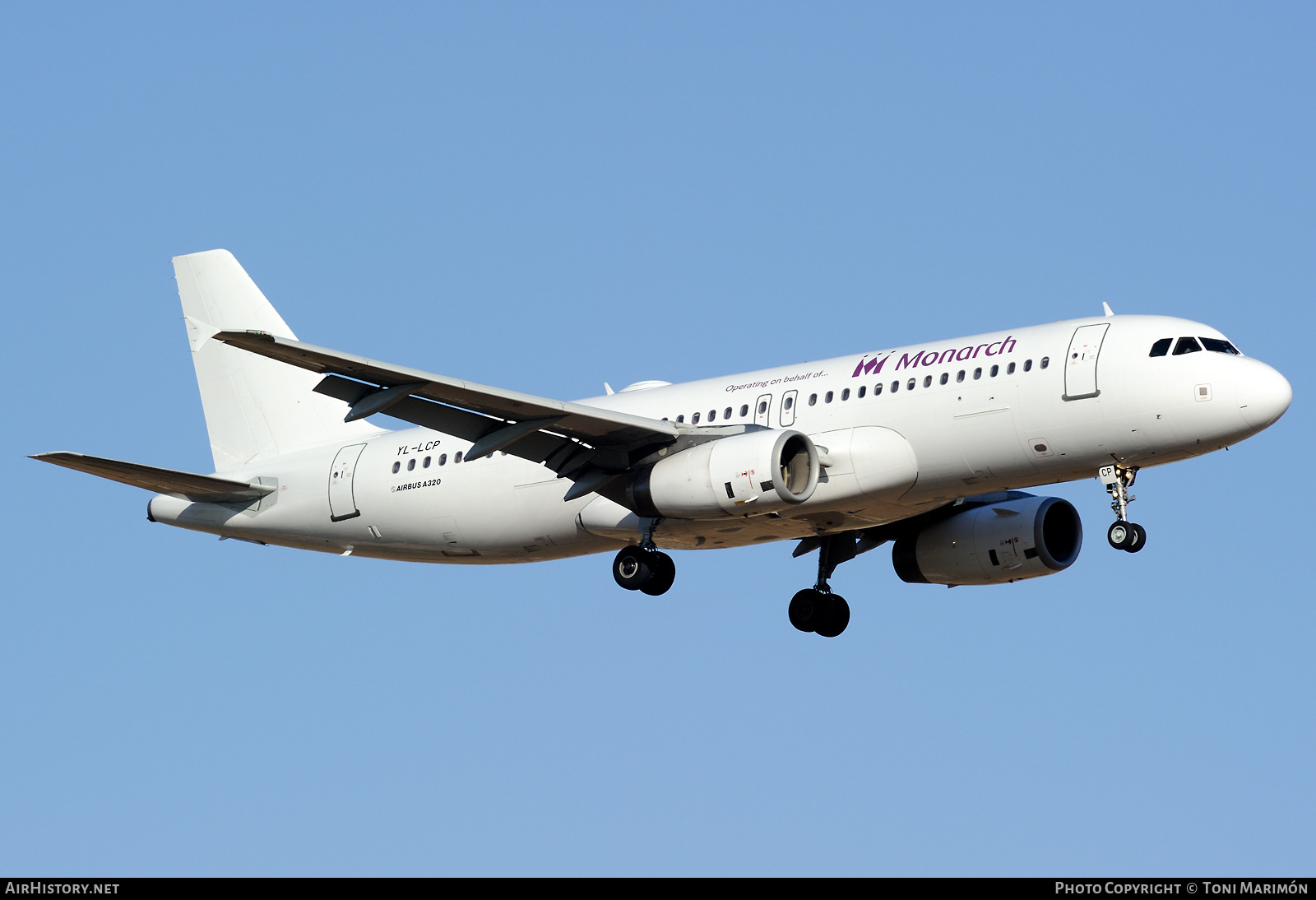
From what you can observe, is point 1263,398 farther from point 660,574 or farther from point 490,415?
point 490,415

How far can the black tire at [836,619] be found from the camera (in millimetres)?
39219

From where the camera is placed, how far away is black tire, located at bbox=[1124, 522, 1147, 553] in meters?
31.9

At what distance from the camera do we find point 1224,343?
3183cm

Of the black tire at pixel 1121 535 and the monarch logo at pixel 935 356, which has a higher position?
the monarch logo at pixel 935 356

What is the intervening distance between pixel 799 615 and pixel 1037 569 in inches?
213

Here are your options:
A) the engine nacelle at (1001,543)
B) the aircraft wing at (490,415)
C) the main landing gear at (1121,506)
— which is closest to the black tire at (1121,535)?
the main landing gear at (1121,506)

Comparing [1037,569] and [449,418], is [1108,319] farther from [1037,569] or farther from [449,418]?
[449,418]

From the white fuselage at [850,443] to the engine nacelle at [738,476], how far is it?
0.41 meters

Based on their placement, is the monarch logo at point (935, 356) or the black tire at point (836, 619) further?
the black tire at point (836, 619)

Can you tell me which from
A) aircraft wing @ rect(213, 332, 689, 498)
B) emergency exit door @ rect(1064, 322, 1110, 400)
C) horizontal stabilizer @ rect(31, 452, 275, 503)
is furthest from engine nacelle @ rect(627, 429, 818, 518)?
horizontal stabilizer @ rect(31, 452, 275, 503)

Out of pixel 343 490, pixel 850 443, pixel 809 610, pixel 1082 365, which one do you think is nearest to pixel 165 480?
pixel 343 490

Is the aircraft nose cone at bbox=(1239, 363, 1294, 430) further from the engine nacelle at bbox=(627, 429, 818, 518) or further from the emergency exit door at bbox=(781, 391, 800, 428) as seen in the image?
the emergency exit door at bbox=(781, 391, 800, 428)

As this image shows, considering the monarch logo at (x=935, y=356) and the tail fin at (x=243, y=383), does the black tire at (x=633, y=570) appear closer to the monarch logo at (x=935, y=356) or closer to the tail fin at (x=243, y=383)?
the monarch logo at (x=935, y=356)

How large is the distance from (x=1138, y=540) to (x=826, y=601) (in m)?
9.08
